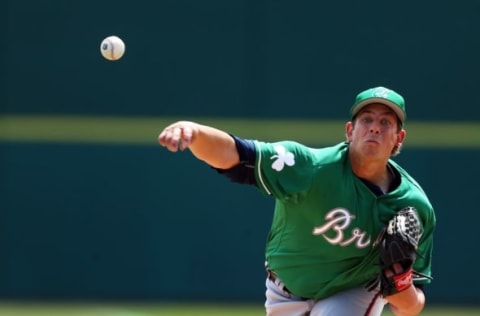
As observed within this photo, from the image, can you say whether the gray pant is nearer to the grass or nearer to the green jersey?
the green jersey

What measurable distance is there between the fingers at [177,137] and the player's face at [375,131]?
1.05 meters

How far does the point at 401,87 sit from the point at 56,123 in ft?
9.29

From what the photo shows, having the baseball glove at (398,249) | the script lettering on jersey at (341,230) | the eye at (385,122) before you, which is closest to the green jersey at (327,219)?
the script lettering on jersey at (341,230)

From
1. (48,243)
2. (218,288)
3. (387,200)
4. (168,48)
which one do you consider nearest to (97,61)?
(168,48)

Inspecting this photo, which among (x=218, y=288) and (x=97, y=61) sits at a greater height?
(x=97, y=61)

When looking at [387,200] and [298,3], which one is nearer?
[387,200]

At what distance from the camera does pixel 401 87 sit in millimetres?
9086

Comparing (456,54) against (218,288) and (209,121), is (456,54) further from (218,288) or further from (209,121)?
(218,288)

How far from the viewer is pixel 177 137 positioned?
412 centimetres

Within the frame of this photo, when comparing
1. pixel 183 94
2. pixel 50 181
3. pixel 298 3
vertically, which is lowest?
pixel 50 181

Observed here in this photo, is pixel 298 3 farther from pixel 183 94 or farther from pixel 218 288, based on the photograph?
pixel 218 288

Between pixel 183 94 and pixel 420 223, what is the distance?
4172 millimetres

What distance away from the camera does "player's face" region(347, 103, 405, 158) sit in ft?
16.5

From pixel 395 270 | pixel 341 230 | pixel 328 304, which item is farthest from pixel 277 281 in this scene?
pixel 395 270
